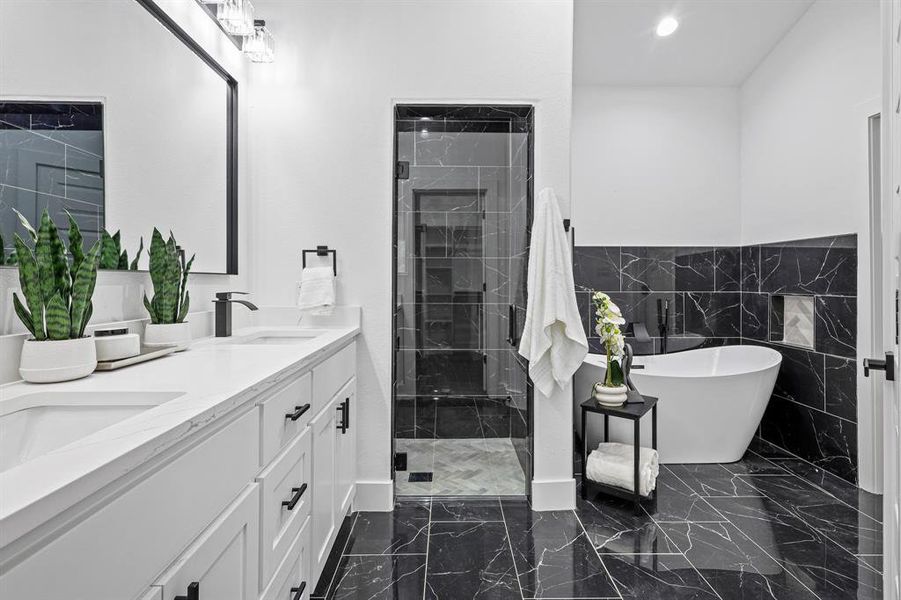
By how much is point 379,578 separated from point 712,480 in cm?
196

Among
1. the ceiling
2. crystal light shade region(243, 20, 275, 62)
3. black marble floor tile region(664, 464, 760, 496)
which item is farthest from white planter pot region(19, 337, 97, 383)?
the ceiling

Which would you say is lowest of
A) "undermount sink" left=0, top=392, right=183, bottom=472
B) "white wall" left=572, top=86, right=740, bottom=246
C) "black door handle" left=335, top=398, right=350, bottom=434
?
"black door handle" left=335, top=398, right=350, bottom=434

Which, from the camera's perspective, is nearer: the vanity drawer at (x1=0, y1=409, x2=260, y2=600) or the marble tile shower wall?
the vanity drawer at (x1=0, y1=409, x2=260, y2=600)

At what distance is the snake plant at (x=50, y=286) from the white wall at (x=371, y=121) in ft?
3.89

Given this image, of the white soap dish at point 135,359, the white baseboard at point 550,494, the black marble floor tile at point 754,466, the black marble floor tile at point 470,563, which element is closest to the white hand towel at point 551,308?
the white baseboard at point 550,494

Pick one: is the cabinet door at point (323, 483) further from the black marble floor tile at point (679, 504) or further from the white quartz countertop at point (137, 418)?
the black marble floor tile at point (679, 504)

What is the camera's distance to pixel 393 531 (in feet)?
6.83

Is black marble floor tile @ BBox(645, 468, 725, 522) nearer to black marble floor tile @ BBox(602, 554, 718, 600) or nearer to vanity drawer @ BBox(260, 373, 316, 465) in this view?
black marble floor tile @ BBox(602, 554, 718, 600)

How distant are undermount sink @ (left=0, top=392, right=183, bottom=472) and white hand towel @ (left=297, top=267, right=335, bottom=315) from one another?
1273mm

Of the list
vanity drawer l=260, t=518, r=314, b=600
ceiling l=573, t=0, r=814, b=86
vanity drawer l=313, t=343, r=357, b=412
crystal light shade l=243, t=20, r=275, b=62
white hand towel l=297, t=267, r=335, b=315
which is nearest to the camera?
vanity drawer l=260, t=518, r=314, b=600

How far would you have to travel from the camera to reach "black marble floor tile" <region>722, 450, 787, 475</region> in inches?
106

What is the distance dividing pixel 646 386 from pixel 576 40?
7.68ft

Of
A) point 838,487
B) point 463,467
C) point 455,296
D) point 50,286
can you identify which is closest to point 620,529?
point 463,467

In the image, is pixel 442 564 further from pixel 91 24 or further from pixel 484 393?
pixel 91 24
